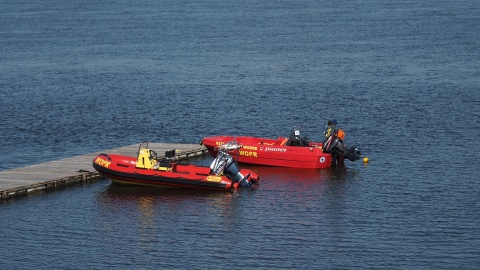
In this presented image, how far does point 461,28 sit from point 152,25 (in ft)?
144

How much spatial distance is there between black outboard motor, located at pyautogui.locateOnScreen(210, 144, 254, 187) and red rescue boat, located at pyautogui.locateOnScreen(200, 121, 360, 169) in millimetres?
4304

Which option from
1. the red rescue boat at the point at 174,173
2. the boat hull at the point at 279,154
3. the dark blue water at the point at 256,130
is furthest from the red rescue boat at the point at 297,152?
the red rescue boat at the point at 174,173

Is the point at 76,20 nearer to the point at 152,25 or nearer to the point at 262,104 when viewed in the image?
the point at 152,25

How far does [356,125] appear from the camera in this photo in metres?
63.0

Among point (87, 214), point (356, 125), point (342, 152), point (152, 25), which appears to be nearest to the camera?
point (87, 214)

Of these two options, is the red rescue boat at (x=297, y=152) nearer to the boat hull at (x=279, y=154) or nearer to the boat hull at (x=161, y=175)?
the boat hull at (x=279, y=154)

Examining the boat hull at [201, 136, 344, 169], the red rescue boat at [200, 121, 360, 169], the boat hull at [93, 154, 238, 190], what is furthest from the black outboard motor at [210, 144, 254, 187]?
the red rescue boat at [200, 121, 360, 169]

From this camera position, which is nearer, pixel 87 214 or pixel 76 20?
pixel 87 214

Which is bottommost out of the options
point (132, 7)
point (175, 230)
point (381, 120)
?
point (175, 230)

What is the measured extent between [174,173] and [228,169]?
2498 millimetres

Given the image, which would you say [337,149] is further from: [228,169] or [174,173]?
[174,173]

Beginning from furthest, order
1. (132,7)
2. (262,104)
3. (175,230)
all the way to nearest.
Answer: (132,7)
(262,104)
(175,230)

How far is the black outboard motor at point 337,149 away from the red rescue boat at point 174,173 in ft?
17.8

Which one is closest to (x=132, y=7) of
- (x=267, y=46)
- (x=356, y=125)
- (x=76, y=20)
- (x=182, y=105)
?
(x=76, y=20)
